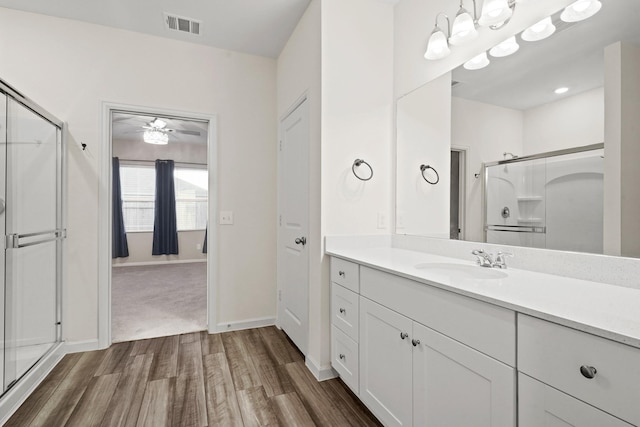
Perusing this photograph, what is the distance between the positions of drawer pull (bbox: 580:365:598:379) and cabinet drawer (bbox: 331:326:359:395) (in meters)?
1.14

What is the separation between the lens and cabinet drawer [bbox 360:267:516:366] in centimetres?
91

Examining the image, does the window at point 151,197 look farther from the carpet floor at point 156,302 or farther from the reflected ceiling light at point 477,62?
the reflected ceiling light at point 477,62

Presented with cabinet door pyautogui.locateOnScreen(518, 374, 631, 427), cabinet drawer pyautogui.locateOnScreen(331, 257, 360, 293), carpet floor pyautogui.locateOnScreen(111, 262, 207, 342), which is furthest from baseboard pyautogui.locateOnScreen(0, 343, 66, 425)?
cabinet door pyautogui.locateOnScreen(518, 374, 631, 427)

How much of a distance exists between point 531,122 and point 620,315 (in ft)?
3.11

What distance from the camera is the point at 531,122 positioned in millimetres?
1404

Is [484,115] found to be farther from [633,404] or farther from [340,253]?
[633,404]

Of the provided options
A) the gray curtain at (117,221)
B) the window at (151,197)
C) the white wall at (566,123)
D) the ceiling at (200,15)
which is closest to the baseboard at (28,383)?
the ceiling at (200,15)

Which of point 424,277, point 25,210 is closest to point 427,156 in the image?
point 424,277

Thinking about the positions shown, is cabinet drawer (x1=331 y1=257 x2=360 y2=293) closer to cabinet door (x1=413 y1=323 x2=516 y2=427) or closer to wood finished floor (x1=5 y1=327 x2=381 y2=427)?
cabinet door (x1=413 y1=323 x2=516 y2=427)

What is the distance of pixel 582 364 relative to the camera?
733 millimetres

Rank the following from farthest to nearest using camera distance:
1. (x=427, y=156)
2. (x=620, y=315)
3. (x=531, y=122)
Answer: (x=427, y=156) < (x=531, y=122) < (x=620, y=315)

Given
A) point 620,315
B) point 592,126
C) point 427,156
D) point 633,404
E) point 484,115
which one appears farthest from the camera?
point 427,156

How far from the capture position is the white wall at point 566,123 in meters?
1.19

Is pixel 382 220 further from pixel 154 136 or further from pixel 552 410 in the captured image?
pixel 154 136
